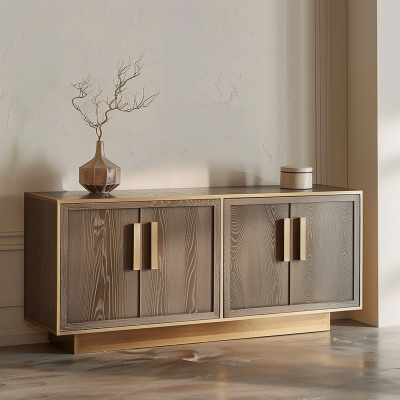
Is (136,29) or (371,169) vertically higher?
(136,29)

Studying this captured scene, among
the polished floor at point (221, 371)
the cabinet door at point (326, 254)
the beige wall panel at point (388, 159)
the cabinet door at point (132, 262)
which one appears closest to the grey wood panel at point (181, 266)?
the cabinet door at point (132, 262)

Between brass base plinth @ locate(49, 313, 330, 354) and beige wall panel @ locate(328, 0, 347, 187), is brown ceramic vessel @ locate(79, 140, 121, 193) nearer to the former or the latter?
brass base plinth @ locate(49, 313, 330, 354)

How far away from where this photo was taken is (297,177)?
4.00 metres

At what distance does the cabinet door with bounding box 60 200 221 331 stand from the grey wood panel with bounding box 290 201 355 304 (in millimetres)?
494

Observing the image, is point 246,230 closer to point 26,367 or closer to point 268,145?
point 268,145

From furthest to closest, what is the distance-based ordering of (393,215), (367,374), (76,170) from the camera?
(393,215) → (76,170) → (367,374)

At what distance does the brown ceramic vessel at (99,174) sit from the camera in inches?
141

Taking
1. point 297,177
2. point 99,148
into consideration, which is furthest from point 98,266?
point 297,177

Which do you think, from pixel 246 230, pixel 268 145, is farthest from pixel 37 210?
pixel 268 145

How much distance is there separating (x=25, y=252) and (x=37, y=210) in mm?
275

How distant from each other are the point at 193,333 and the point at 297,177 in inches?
40.5

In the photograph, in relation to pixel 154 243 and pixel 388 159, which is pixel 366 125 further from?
pixel 154 243

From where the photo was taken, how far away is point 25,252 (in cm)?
371

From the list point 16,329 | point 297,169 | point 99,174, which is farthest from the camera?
point 297,169
